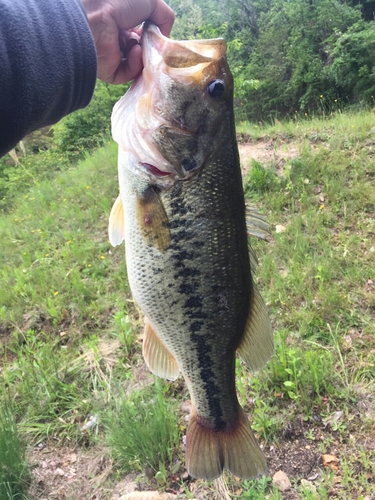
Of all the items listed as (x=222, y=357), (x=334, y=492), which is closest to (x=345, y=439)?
(x=334, y=492)

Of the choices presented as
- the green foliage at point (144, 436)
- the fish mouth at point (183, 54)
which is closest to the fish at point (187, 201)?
the fish mouth at point (183, 54)

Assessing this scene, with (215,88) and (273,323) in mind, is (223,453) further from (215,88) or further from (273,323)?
(273,323)

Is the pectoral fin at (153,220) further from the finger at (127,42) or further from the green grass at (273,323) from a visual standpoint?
the green grass at (273,323)

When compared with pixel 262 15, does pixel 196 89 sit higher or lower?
higher

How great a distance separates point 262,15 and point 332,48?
796cm

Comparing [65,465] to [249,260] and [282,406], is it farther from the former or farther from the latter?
[249,260]

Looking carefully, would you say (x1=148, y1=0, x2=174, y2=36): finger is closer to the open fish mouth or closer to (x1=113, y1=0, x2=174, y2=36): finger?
(x1=113, y1=0, x2=174, y2=36): finger

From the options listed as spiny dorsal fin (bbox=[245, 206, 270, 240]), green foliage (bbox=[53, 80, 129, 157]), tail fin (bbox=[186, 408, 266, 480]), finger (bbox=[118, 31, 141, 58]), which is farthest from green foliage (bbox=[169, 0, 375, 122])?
tail fin (bbox=[186, 408, 266, 480])

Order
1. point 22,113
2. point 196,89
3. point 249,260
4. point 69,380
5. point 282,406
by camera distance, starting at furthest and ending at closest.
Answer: point 69,380 → point 282,406 → point 249,260 → point 196,89 → point 22,113

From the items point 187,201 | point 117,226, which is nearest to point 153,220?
point 187,201

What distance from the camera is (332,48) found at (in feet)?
71.5

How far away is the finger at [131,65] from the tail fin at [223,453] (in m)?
1.60

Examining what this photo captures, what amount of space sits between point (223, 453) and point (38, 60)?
1693 mm

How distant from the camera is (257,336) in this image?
68.9 inches
